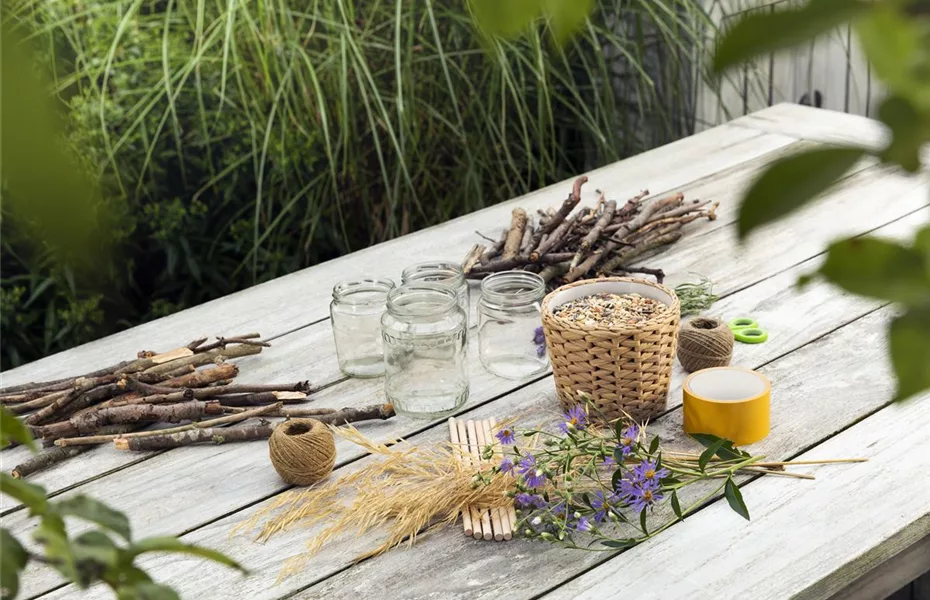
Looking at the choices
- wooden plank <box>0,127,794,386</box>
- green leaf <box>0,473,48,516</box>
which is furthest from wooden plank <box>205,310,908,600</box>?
green leaf <box>0,473,48,516</box>

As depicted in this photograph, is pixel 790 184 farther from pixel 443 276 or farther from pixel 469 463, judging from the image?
pixel 443 276

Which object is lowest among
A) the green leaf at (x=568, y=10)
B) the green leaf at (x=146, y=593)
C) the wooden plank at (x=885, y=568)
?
the wooden plank at (x=885, y=568)

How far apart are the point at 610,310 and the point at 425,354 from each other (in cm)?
25

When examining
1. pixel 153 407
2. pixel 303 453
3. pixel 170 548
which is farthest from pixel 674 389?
pixel 170 548

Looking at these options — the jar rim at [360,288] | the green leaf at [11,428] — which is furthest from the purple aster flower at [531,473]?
the green leaf at [11,428]

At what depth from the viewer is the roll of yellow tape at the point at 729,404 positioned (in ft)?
4.35

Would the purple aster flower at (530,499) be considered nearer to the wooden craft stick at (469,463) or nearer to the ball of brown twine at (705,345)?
the wooden craft stick at (469,463)

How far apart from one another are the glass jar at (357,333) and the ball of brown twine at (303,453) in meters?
0.27

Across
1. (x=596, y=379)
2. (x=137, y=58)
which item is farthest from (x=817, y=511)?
(x=137, y=58)

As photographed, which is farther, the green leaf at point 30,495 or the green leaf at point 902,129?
the green leaf at point 30,495

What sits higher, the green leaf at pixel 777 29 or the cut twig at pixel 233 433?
the green leaf at pixel 777 29

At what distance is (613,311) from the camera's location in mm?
1433

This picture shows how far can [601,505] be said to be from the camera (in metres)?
1.21

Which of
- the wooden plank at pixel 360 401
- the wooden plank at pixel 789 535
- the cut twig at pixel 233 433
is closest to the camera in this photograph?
the wooden plank at pixel 789 535
